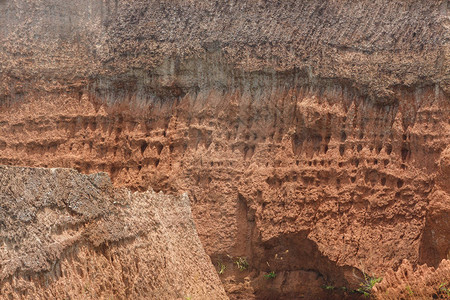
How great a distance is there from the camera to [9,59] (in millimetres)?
11633

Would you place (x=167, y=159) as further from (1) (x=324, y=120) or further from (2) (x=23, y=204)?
(2) (x=23, y=204)

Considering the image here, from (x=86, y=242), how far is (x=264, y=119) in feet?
13.2

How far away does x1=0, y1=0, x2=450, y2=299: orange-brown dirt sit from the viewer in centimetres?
962

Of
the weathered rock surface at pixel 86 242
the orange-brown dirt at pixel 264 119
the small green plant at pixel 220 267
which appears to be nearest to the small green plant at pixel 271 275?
the orange-brown dirt at pixel 264 119

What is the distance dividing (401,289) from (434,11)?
3427 millimetres

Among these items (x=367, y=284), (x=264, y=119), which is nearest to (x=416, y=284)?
(x=367, y=284)

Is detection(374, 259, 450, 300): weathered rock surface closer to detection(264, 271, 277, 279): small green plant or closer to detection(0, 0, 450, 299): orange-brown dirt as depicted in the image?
detection(0, 0, 450, 299): orange-brown dirt

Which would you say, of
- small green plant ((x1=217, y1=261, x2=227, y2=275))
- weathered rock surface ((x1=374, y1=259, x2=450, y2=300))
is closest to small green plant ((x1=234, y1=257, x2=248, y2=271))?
small green plant ((x1=217, y1=261, x2=227, y2=275))

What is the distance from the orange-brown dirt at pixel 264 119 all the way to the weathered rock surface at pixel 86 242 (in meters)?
2.19

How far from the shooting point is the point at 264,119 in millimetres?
10352

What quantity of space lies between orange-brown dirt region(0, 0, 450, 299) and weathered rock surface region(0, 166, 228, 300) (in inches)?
86.4

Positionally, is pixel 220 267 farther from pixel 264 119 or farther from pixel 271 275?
pixel 264 119

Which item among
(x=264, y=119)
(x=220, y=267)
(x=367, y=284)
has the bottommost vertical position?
(x=220, y=267)

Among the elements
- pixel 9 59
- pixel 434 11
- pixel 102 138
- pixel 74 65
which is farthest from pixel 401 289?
pixel 9 59
